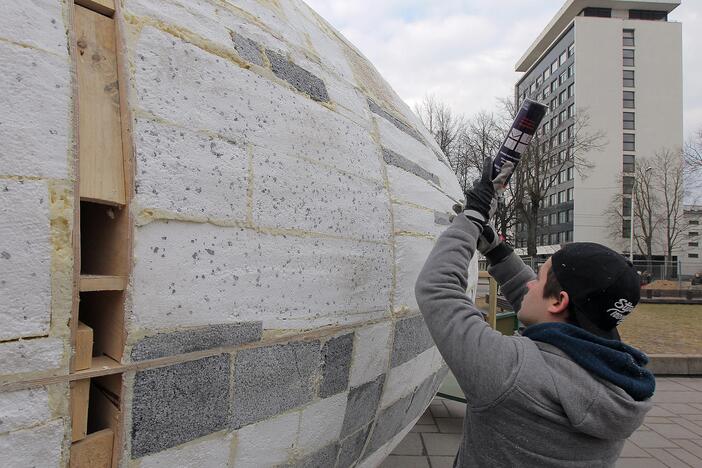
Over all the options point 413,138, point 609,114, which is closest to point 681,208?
point 609,114

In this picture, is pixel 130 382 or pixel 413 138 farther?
pixel 413 138

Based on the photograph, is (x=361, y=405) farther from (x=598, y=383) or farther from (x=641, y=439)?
→ (x=641, y=439)

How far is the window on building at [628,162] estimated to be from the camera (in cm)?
5197

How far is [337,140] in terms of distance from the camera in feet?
5.63

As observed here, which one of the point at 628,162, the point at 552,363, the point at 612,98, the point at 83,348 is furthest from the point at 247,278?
the point at 612,98

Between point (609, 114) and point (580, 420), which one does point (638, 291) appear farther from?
point (609, 114)

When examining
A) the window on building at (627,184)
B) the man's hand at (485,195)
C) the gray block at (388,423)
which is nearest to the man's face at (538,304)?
the man's hand at (485,195)

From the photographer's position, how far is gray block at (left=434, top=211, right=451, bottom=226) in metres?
2.35

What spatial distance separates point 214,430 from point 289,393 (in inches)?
10.5

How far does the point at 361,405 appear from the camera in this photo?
1893mm

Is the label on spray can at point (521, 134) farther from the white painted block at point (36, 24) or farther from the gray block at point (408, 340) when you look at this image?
the white painted block at point (36, 24)

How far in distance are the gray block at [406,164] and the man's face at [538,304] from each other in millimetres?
713

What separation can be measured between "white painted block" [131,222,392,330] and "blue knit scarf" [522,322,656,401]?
64 centimetres

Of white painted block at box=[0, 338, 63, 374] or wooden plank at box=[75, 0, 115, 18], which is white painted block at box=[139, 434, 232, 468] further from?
wooden plank at box=[75, 0, 115, 18]
